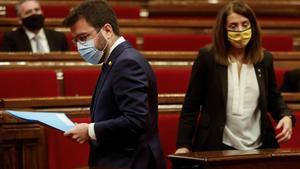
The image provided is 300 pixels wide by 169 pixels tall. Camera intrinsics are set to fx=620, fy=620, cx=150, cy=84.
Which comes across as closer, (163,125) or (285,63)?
(163,125)

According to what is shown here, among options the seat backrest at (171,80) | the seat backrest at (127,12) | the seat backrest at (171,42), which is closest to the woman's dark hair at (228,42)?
the seat backrest at (171,80)

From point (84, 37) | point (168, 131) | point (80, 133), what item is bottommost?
point (168, 131)

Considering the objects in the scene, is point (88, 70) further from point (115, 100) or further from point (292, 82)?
point (115, 100)

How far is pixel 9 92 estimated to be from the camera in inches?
50.4

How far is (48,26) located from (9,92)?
0.52 metres

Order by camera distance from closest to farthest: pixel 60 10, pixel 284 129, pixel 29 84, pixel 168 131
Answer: pixel 284 129
pixel 168 131
pixel 29 84
pixel 60 10

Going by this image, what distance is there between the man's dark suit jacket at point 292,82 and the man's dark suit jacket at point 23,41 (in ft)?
2.05

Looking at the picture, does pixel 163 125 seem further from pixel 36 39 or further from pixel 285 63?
pixel 36 39

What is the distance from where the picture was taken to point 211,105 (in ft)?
3.27

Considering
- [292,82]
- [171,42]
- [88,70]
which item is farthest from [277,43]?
[88,70]

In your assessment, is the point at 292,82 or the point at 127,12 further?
the point at 127,12

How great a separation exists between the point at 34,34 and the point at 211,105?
0.82 meters

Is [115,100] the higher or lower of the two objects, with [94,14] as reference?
lower

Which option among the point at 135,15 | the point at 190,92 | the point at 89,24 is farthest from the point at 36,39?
the point at 89,24
